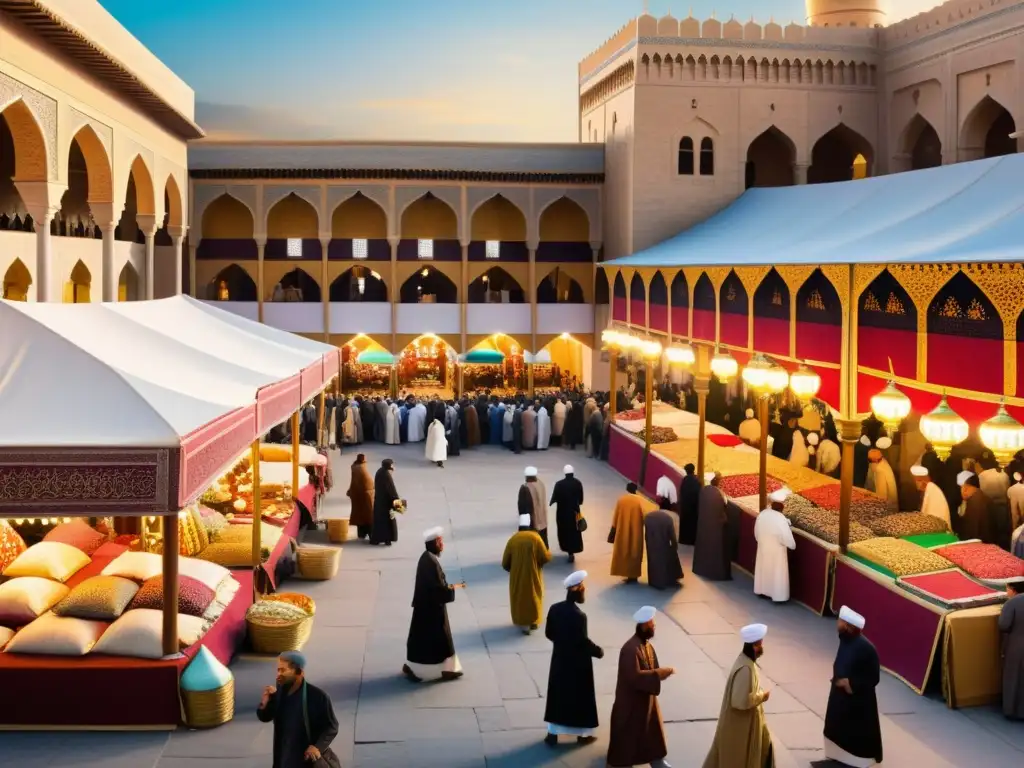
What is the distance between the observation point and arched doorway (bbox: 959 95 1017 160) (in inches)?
858

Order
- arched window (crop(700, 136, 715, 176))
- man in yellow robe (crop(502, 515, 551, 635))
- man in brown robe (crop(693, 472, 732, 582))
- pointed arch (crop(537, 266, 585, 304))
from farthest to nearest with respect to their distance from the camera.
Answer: pointed arch (crop(537, 266, 585, 304)), arched window (crop(700, 136, 715, 176)), man in brown robe (crop(693, 472, 732, 582)), man in yellow robe (crop(502, 515, 551, 635))

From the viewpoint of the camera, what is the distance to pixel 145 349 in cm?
929

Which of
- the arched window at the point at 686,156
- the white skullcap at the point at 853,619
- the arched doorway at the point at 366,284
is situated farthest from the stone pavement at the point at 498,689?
the arched doorway at the point at 366,284

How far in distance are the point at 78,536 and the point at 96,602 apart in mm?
2287

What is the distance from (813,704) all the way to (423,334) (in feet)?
66.9

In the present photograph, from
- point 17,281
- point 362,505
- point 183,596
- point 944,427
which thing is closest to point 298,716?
point 183,596

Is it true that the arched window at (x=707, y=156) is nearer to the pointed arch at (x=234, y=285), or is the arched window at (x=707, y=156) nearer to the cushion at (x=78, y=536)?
the pointed arch at (x=234, y=285)

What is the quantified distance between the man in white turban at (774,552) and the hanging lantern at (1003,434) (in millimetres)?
2741

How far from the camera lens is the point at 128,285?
988 inches

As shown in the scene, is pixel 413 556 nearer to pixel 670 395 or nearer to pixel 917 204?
pixel 917 204

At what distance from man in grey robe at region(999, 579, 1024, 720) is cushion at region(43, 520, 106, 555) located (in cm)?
779

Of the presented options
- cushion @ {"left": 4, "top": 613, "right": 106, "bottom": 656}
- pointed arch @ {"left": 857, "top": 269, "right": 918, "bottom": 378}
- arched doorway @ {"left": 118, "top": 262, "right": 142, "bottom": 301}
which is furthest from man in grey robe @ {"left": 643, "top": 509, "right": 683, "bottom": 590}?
arched doorway @ {"left": 118, "top": 262, "right": 142, "bottom": 301}

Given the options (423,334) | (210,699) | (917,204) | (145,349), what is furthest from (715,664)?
(423,334)

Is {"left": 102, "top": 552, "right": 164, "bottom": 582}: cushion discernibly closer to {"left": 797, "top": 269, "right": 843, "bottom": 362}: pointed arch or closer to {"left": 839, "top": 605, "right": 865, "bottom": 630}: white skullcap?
{"left": 839, "top": 605, "right": 865, "bottom": 630}: white skullcap
